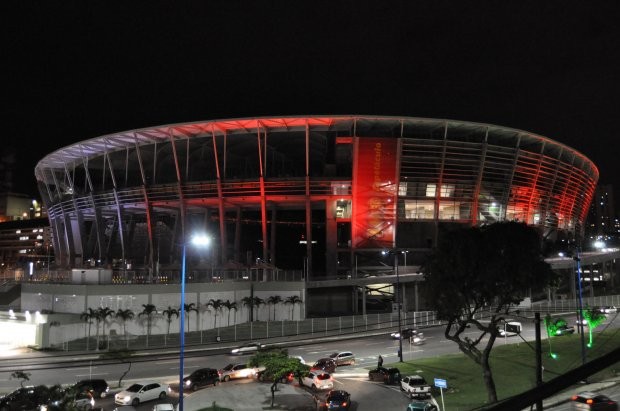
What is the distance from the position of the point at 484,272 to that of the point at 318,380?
1217 centimetres

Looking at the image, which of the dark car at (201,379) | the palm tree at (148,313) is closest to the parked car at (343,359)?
the dark car at (201,379)

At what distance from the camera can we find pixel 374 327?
189ft

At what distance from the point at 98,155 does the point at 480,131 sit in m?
66.5

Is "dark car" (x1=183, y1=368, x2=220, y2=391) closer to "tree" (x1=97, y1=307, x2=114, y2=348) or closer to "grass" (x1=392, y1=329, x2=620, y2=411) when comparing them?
"grass" (x1=392, y1=329, x2=620, y2=411)

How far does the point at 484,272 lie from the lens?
25281 mm

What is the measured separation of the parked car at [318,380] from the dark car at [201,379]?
5.92m

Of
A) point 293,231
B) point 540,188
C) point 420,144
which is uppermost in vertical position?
point 420,144

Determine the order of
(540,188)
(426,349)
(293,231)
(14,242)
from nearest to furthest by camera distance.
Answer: (426,349)
(540,188)
(293,231)
(14,242)

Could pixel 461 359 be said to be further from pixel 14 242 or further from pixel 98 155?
pixel 14 242

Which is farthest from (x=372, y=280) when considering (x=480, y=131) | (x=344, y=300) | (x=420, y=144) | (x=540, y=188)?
(x=540, y=188)

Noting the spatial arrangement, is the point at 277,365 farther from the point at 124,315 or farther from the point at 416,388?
the point at 124,315

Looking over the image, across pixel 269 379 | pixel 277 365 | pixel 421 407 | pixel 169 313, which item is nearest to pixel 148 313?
pixel 169 313

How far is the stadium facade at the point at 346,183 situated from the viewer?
75000 mm

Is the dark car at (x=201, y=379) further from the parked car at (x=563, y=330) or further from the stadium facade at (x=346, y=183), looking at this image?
the stadium facade at (x=346, y=183)
